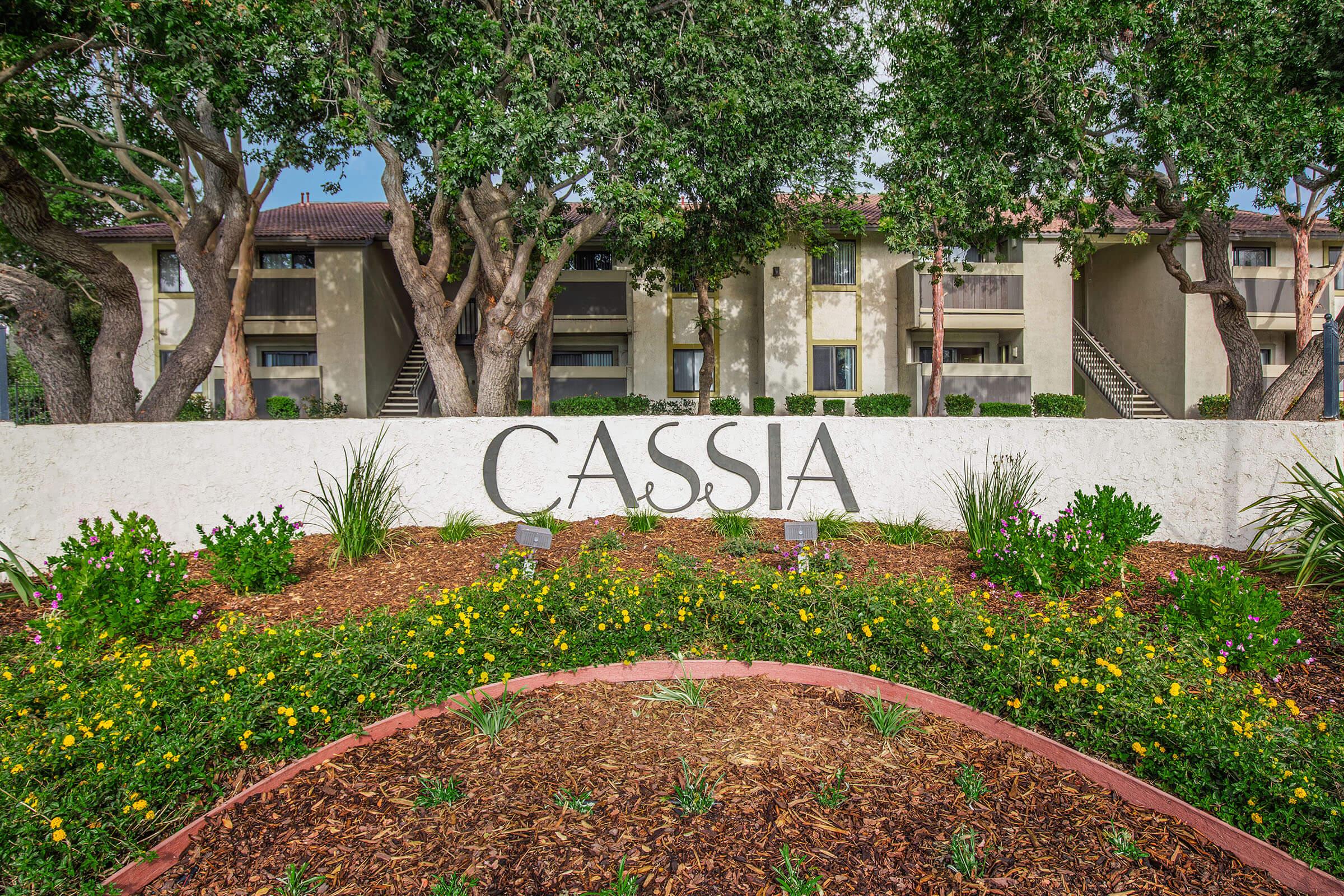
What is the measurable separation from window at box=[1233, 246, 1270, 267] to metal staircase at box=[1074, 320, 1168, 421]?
4.32 m

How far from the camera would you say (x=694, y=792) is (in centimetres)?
270

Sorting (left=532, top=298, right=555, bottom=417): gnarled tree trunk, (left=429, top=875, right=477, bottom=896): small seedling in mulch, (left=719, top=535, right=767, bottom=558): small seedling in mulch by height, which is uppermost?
(left=532, top=298, right=555, bottom=417): gnarled tree trunk

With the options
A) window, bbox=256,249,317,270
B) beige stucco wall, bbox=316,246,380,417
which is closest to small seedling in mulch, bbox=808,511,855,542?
beige stucco wall, bbox=316,246,380,417

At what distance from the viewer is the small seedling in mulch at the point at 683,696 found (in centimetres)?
346

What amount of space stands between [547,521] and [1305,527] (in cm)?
676

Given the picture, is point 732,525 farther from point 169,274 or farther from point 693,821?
point 169,274

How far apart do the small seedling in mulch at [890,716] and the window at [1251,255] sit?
961 inches

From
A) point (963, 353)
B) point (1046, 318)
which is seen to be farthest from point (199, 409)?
point (1046, 318)

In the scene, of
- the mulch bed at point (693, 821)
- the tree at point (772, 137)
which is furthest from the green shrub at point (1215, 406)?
the mulch bed at point (693, 821)

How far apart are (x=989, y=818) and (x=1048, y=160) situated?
10.6 meters

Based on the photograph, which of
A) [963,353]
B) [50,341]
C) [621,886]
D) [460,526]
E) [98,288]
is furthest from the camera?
[963,353]

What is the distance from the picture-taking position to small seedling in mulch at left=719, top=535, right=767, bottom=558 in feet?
18.9

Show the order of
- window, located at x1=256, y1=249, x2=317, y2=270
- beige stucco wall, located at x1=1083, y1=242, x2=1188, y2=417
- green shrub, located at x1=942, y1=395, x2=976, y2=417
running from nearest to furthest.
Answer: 1. green shrub, located at x1=942, y1=395, x2=976, y2=417
2. beige stucco wall, located at x1=1083, y1=242, x2=1188, y2=417
3. window, located at x1=256, y1=249, x2=317, y2=270

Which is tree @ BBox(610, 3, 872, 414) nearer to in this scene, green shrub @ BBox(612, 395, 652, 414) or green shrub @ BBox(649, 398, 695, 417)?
green shrub @ BBox(612, 395, 652, 414)
